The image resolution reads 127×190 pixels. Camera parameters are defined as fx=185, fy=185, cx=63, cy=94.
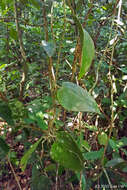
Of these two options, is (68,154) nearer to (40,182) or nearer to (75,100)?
(75,100)

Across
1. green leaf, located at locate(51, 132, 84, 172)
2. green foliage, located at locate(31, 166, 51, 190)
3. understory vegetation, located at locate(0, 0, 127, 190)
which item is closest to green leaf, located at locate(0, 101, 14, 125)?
understory vegetation, located at locate(0, 0, 127, 190)

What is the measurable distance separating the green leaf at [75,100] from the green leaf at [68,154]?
0.10m

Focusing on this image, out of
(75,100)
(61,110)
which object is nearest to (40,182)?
(61,110)

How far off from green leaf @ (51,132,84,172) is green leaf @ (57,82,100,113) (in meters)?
0.10

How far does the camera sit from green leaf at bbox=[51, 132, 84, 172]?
33cm

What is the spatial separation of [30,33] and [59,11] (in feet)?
1.36

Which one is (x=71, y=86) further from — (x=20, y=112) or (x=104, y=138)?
(x=104, y=138)

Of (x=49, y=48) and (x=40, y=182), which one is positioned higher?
(x=49, y=48)

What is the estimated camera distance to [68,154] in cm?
34

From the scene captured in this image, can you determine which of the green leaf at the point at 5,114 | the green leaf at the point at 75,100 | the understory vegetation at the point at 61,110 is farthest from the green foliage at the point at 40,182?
the green leaf at the point at 75,100

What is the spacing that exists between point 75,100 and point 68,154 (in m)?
0.12

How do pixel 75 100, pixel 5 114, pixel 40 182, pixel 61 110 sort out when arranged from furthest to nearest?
1. pixel 61 110
2. pixel 40 182
3. pixel 5 114
4. pixel 75 100

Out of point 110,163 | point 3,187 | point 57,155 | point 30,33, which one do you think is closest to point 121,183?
point 110,163

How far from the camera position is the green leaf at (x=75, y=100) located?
26cm
